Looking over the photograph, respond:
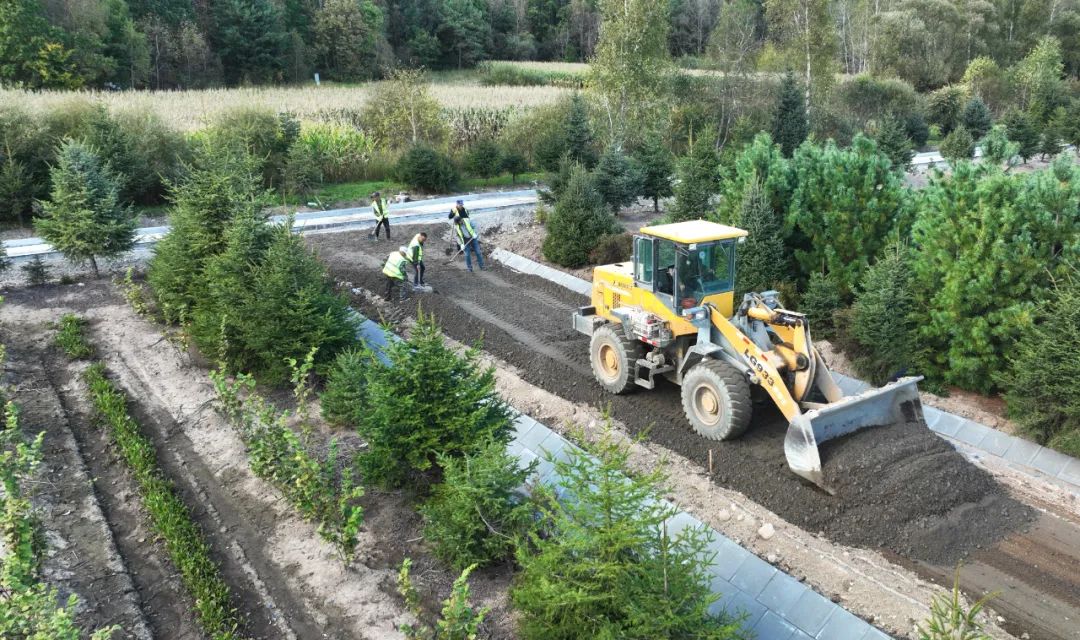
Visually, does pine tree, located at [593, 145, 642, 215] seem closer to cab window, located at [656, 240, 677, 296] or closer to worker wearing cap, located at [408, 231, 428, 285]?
worker wearing cap, located at [408, 231, 428, 285]

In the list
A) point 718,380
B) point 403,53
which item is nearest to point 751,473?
point 718,380

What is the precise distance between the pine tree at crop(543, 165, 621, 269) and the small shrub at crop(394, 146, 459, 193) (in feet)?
31.0

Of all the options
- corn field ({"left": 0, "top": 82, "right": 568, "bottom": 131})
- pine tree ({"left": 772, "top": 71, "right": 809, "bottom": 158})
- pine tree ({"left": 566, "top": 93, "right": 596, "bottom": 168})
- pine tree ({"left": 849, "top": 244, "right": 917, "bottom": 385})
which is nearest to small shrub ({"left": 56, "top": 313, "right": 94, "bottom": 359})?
pine tree ({"left": 849, "top": 244, "right": 917, "bottom": 385})

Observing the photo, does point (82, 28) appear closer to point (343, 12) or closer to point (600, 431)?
point (343, 12)

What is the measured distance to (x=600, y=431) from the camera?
1021 cm

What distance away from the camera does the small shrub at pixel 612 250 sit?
650 inches

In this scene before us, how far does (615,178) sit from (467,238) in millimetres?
4801

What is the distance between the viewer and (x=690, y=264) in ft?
32.0

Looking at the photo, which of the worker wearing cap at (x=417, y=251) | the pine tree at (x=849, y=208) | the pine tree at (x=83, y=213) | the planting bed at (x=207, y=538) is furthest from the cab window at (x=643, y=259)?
the pine tree at (x=83, y=213)

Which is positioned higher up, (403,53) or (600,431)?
(403,53)

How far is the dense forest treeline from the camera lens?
33.8m

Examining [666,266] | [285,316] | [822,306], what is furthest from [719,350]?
[285,316]

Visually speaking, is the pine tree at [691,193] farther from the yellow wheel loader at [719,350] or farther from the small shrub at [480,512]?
the small shrub at [480,512]

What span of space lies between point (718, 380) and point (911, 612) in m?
3.32
